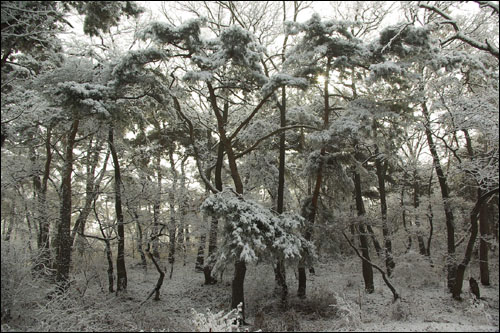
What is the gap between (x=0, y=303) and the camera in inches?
249

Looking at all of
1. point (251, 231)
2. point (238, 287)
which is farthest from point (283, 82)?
point (238, 287)

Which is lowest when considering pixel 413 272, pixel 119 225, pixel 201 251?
pixel 413 272

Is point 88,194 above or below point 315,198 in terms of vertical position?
above

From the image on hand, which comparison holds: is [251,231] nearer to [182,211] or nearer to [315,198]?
[315,198]

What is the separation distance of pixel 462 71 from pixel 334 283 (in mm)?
10831

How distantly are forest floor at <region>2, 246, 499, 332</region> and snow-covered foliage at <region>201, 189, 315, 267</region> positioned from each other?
1.92 meters

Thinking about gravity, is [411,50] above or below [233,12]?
below

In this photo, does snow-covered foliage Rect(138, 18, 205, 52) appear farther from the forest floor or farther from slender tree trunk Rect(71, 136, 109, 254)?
the forest floor

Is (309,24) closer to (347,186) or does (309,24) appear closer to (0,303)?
(347,186)

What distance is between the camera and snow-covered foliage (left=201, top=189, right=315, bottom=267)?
870cm

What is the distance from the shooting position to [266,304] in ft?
38.9

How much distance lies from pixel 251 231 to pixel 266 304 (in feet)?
14.5

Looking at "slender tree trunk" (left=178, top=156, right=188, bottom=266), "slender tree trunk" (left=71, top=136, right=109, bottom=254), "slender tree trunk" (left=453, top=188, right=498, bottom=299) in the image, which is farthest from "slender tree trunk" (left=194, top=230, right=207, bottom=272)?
"slender tree trunk" (left=453, top=188, right=498, bottom=299)

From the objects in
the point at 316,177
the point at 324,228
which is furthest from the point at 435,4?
the point at 324,228
